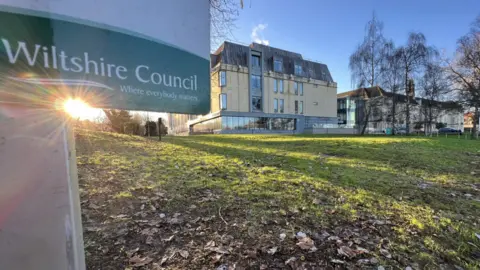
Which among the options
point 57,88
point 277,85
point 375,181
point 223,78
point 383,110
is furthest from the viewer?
point 383,110

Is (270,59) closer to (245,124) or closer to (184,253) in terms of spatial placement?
(245,124)

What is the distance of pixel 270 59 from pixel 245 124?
33.0 feet

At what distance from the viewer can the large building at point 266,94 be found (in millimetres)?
27330

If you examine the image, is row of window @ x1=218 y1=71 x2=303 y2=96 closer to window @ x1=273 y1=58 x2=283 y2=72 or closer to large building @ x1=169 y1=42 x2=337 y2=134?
large building @ x1=169 y1=42 x2=337 y2=134

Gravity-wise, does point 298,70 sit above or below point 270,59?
below

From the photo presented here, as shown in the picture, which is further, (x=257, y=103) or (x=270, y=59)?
(x=270, y=59)

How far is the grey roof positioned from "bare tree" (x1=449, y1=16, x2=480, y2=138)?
15596 mm

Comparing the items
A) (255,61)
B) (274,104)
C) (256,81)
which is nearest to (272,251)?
(256,81)

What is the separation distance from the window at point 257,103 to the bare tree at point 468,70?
64.9 feet

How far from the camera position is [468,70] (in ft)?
75.5

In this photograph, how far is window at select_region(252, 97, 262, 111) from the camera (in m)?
29.6

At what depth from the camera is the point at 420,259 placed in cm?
215

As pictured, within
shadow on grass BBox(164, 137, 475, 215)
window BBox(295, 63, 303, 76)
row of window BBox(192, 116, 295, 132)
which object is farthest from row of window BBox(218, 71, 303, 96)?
shadow on grass BBox(164, 137, 475, 215)

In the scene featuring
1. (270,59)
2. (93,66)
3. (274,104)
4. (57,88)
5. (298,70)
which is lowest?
(57,88)
